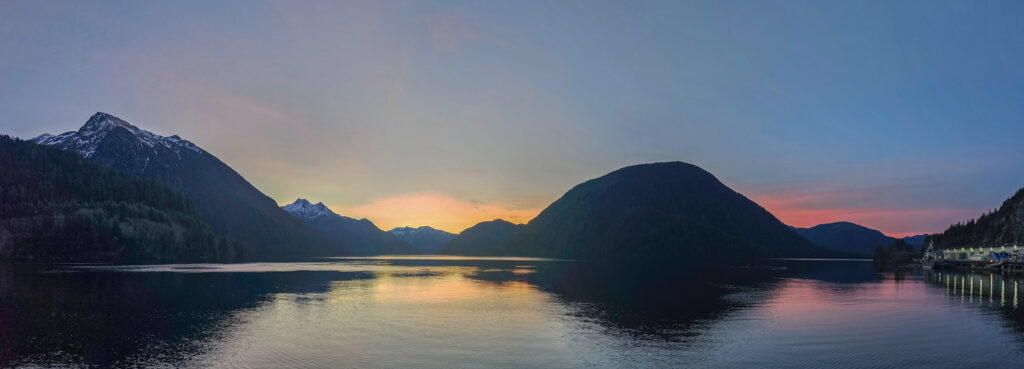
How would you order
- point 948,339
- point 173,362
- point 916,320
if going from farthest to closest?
point 916,320, point 948,339, point 173,362

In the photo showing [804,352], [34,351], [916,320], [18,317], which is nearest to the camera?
[34,351]

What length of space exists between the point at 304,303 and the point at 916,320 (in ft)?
251

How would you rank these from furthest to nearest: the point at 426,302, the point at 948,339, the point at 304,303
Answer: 1. the point at 426,302
2. the point at 304,303
3. the point at 948,339

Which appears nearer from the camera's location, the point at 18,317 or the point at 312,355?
the point at 312,355

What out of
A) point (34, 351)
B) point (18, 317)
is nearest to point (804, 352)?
point (34, 351)

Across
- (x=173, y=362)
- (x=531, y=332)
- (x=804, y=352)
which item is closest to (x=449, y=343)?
(x=531, y=332)

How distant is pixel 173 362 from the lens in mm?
39625

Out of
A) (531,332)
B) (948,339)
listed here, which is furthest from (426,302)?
→ (948,339)

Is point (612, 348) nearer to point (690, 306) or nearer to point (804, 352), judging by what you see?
point (804, 352)

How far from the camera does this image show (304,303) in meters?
79.0

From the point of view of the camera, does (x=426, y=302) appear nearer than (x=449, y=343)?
No

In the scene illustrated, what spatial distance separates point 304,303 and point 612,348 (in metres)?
49.4

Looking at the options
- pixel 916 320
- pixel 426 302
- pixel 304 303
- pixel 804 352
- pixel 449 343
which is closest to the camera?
pixel 804 352

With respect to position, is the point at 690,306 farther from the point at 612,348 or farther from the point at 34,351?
the point at 34,351
